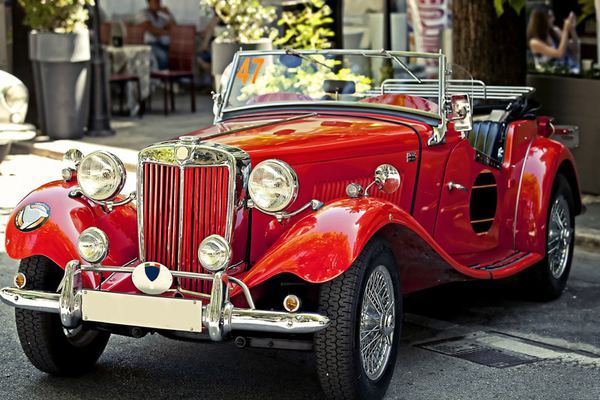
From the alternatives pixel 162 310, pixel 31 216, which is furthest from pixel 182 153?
pixel 31 216

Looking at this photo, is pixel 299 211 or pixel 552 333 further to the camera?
pixel 552 333

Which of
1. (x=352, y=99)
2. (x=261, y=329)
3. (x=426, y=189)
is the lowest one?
(x=261, y=329)

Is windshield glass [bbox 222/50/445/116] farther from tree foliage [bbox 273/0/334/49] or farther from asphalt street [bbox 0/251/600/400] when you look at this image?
tree foliage [bbox 273/0/334/49]

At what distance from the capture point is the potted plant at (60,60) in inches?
508

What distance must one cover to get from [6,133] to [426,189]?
6361 millimetres

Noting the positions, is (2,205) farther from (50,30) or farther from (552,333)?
(552,333)

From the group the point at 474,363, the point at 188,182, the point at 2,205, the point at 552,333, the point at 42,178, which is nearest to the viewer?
the point at 188,182

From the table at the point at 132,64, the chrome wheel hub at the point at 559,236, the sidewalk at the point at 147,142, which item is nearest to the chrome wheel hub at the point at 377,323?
the chrome wheel hub at the point at 559,236

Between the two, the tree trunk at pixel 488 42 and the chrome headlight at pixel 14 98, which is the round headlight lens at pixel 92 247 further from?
the chrome headlight at pixel 14 98

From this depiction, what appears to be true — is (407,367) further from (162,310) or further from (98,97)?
(98,97)

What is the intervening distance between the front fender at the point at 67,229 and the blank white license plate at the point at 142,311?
0.36 m

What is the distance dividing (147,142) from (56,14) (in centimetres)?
176

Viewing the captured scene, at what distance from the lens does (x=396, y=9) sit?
45.2 ft

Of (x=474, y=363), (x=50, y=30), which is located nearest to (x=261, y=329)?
(x=474, y=363)
